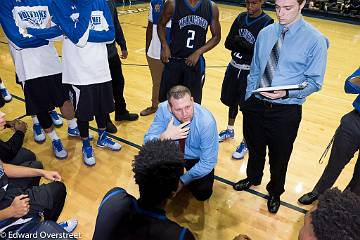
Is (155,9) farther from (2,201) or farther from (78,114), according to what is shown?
(2,201)

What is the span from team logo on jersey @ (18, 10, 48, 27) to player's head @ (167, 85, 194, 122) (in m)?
1.52

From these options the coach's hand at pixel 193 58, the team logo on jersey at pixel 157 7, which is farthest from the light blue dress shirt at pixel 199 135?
the team logo on jersey at pixel 157 7

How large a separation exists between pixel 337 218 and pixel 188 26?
2.71 meters

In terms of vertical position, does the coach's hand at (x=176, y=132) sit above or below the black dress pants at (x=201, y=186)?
above

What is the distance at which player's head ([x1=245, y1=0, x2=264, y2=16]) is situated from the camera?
298cm

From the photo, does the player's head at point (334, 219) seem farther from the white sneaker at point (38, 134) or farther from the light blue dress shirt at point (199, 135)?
the white sneaker at point (38, 134)

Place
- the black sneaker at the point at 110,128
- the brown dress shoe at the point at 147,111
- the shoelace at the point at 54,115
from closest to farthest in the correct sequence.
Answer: the black sneaker at the point at 110,128 → the shoelace at the point at 54,115 → the brown dress shoe at the point at 147,111

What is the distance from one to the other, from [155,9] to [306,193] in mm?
2744

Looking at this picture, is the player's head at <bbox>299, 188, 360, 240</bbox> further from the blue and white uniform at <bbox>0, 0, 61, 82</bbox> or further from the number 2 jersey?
the blue and white uniform at <bbox>0, 0, 61, 82</bbox>

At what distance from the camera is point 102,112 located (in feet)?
10.7

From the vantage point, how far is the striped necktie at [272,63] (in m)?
2.31

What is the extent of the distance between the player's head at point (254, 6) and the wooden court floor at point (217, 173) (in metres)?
1.61

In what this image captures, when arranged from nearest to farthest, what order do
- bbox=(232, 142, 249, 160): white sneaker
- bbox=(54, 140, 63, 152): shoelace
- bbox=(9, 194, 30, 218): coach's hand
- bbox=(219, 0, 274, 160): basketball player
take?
bbox=(9, 194, 30, 218): coach's hand < bbox=(219, 0, 274, 160): basketball player < bbox=(54, 140, 63, 152): shoelace < bbox=(232, 142, 249, 160): white sneaker

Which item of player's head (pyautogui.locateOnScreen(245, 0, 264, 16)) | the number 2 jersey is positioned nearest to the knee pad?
the number 2 jersey
